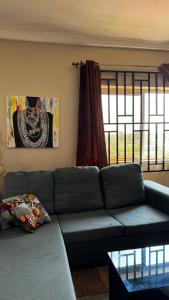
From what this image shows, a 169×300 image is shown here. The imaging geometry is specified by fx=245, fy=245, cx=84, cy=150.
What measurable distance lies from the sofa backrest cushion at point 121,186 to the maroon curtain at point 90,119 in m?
0.35

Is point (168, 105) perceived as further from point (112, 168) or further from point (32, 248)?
point (32, 248)

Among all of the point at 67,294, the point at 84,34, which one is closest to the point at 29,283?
the point at 67,294

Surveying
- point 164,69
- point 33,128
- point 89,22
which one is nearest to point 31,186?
point 33,128

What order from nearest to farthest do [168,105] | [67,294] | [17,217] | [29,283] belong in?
[67,294] → [29,283] → [17,217] → [168,105]

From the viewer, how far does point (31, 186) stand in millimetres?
2639

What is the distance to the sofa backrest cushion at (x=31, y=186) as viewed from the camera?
2.59 meters

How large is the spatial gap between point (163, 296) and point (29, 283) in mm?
807

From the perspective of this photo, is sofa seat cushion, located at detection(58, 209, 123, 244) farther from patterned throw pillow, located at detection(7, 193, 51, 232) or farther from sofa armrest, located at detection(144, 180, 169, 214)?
sofa armrest, located at detection(144, 180, 169, 214)

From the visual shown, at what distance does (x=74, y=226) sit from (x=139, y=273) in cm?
80

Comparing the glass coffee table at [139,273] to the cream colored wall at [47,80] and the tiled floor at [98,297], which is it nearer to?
the tiled floor at [98,297]

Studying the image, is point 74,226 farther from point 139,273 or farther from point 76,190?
point 139,273

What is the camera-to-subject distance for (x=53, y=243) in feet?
6.26

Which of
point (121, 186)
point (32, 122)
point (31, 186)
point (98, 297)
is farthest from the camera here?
point (32, 122)

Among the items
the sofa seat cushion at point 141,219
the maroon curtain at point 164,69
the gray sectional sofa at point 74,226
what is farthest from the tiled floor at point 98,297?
the maroon curtain at point 164,69
